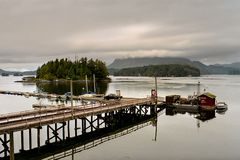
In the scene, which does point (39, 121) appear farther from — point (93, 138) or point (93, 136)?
point (93, 136)

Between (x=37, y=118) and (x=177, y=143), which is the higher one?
(x=37, y=118)

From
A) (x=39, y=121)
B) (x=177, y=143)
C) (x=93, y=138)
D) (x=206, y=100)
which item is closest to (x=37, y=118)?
(x=39, y=121)

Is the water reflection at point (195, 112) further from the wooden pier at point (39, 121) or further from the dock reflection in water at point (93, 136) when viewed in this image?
the wooden pier at point (39, 121)

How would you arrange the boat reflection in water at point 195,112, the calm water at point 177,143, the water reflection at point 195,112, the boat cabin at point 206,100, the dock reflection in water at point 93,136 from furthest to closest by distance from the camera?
the boat cabin at point 206,100 < the boat reflection in water at point 195,112 < the water reflection at point 195,112 < the calm water at point 177,143 < the dock reflection in water at point 93,136

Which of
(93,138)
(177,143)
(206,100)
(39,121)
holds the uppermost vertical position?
(39,121)

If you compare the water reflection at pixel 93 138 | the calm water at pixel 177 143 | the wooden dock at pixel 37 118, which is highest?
the wooden dock at pixel 37 118

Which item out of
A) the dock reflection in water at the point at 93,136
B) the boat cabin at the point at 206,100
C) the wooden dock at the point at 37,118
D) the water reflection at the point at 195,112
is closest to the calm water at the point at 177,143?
the dock reflection in water at the point at 93,136

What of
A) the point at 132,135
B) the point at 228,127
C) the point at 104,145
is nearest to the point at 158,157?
the point at 104,145

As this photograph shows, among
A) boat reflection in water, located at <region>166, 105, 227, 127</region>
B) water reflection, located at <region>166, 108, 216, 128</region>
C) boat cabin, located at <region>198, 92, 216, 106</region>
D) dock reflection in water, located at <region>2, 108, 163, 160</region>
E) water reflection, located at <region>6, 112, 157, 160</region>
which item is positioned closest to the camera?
water reflection, located at <region>6, 112, 157, 160</region>

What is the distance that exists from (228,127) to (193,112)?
17862 mm

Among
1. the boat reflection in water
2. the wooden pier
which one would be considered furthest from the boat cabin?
the wooden pier

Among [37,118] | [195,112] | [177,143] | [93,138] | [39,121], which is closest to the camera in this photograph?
[39,121]

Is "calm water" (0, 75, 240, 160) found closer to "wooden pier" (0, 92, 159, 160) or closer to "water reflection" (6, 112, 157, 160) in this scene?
"water reflection" (6, 112, 157, 160)

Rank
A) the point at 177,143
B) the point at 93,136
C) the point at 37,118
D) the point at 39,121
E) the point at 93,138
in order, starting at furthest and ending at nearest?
the point at 93,136
the point at 93,138
the point at 177,143
the point at 37,118
the point at 39,121
